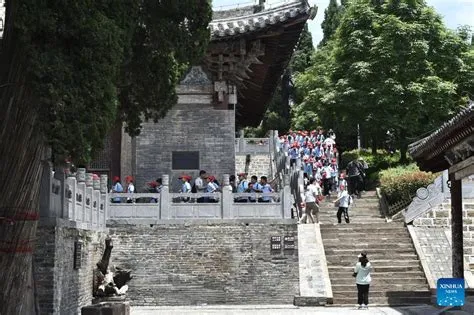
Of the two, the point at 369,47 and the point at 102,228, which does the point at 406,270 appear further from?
the point at 369,47

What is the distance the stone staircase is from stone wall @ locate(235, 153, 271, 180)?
5088 millimetres

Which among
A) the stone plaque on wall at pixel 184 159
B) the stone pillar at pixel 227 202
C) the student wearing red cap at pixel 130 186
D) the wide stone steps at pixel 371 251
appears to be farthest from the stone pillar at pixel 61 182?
the stone plaque on wall at pixel 184 159

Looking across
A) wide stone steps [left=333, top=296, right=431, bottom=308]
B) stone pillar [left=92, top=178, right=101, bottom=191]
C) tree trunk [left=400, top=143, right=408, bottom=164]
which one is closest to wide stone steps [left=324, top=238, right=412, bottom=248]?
wide stone steps [left=333, top=296, right=431, bottom=308]

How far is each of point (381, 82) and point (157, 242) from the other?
55.0ft

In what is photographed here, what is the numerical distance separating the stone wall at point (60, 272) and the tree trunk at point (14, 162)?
2.53m

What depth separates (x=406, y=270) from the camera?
812 inches

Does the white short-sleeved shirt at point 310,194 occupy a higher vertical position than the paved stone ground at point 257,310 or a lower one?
higher

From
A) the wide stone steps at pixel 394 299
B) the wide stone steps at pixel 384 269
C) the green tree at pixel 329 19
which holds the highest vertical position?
the green tree at pixel 329 19

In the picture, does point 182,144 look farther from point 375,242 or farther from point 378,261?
point 378,261

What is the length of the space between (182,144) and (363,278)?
26.2ft

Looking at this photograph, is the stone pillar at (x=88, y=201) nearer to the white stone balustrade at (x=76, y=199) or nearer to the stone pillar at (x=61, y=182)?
the white stone balustrade at (x=76, y=199)

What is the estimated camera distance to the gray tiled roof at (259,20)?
22656 mm

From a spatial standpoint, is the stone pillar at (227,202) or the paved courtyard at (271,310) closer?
the paved courtyard at (271,310)

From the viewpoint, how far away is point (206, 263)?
2048cm
